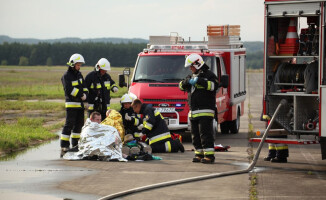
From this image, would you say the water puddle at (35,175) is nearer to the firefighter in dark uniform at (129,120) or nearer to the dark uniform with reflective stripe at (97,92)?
the dark uniform with reflective stripe at (97,92)

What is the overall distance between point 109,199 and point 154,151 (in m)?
4.97

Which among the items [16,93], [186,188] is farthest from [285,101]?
[16,93]

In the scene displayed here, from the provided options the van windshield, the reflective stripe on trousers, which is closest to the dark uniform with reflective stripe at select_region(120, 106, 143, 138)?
the reflective stripe on trousers

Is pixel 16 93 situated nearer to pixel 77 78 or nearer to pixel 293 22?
pixel 77 78

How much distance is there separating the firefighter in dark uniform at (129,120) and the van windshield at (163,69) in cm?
237

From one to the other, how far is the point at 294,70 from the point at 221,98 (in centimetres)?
462

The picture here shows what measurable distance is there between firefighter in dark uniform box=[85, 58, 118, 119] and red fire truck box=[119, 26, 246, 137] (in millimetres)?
1333

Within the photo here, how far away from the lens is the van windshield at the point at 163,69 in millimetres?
15852

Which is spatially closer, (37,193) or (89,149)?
(37,193)

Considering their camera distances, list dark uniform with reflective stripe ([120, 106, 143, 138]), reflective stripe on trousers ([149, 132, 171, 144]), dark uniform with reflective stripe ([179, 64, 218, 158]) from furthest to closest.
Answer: dark uniform with reflective stripe ([120, 106, 143, 138]) → reflective stripe on trousers ([149, 132, 171, 144]) → dark uniform with reflective stripe ([179, 64, 218, 158])

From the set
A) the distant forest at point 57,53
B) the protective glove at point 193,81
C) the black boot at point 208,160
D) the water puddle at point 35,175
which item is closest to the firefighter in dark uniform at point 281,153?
the black boot at point 208,160

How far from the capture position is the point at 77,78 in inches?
520

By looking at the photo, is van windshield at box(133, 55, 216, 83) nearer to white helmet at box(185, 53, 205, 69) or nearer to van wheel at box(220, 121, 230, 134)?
van wheel at box(220, 121, 230, 134)

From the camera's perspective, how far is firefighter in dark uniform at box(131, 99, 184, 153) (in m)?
13.2
